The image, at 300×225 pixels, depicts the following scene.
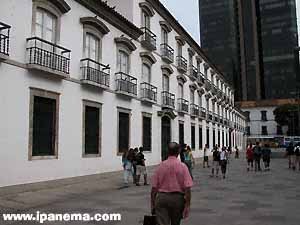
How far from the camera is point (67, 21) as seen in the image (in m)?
16.2

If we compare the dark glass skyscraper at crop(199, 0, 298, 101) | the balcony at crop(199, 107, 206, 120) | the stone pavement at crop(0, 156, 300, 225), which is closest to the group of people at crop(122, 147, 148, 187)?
the stone pavement at crop(0, 156, 300, 225)

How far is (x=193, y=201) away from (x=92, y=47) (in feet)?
32.4

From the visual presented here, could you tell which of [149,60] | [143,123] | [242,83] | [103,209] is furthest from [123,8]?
[242,83]

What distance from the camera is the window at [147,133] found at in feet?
78.4

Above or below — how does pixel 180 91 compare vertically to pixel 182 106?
above

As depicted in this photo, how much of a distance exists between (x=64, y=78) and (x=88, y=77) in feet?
5.14

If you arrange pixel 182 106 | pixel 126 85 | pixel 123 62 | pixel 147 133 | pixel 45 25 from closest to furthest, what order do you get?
1. pixel 45 25
2. pixel 126 85
3. pixel 123 62
4. pixel 147 133
5. pixel 182 106

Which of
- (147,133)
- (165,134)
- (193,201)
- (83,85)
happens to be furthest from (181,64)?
(193,201)

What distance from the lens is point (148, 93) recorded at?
23594mm

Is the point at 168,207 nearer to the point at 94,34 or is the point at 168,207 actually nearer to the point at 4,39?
the point at 4,39

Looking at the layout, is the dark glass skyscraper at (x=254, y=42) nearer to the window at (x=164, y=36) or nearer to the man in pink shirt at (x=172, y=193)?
the window at (x=164, y=36)

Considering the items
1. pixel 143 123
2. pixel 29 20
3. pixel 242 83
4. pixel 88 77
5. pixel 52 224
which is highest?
pixel 242 83

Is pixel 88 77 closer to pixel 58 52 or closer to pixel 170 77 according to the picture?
pixel 58 52

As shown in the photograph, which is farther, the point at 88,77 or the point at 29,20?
the point at 88,77
